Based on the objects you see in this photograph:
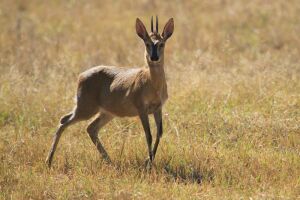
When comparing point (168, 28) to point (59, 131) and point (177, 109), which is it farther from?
point (177, 109)

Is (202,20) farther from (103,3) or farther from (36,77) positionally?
(36,77)

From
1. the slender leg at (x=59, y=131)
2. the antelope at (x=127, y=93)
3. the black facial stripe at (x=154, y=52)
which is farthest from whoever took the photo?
the slender leg at (x=59, y=131)

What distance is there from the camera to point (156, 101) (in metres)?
8.03

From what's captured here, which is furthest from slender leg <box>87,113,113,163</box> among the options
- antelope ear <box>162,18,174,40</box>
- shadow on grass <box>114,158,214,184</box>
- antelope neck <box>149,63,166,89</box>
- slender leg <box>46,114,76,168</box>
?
antelope ear <box>162,18,174,40</box>

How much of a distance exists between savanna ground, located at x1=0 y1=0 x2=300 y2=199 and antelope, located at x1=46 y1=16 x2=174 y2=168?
258 mm

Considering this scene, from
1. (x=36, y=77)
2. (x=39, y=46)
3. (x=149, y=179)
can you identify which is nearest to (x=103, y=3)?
(x=39, y=46)

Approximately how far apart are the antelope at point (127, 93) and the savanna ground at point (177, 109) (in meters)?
0.26

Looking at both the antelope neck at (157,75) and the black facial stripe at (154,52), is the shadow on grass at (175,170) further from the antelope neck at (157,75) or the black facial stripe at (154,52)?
the black facial stripe at (154,52)

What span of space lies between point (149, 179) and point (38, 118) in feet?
9.41

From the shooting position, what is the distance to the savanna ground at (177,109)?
7.34 m

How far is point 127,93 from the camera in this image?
8.23m

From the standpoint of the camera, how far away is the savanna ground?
7.34 m

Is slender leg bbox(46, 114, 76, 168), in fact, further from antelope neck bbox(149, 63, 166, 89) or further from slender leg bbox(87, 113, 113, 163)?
antelope neck bbox(149, 63, 166, 89)

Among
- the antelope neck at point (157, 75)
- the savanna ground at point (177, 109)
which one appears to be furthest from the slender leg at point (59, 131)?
the antelope neck at point (157, 75)
